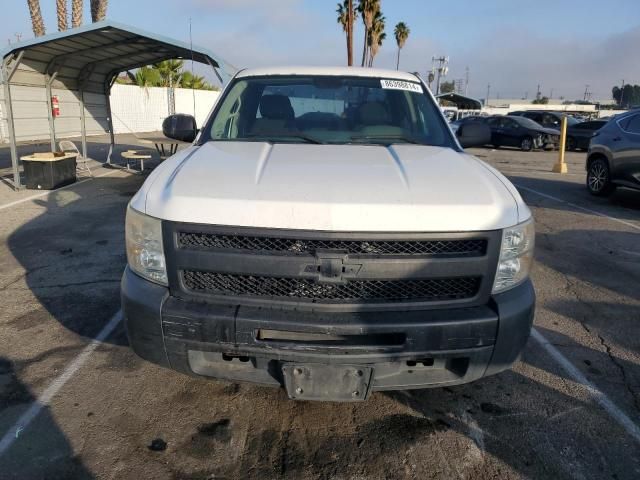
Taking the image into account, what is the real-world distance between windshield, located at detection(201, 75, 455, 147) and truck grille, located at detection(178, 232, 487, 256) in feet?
4.02

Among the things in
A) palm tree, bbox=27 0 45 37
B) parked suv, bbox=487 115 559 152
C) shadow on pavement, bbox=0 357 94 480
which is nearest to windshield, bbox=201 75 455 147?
shadow on pavement, bbox=0 357 94 480

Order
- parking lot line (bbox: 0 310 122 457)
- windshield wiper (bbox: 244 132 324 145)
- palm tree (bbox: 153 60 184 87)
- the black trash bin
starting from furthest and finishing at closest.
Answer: palm tree (bbox: 153 60 184 87), the black trash bin, windshield wiper (bbox: 244 132 324 145), parking lot line (bbox: 0 310 122 457)

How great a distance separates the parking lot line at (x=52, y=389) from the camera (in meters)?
2.56

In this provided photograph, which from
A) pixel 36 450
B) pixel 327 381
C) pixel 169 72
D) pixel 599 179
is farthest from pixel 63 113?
pixel 169 72

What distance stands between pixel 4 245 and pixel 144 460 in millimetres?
4665

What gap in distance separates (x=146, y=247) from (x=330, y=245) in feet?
2.93

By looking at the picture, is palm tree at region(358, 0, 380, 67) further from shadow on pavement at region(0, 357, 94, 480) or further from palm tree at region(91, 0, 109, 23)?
shadow on pavement at region(0, 357, 94, 480)

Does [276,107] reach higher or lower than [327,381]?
higher

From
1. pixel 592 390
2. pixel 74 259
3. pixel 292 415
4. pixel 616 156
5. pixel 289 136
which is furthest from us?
pixel 616 156

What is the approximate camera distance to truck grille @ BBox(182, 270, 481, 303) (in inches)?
89.8

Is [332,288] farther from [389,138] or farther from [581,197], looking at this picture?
[581,197]

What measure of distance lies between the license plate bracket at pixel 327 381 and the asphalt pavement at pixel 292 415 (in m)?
0.38

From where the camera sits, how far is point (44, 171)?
9.41 metres

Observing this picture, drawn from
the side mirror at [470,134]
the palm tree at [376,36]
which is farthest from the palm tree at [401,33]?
the side mirror at [470,134]
